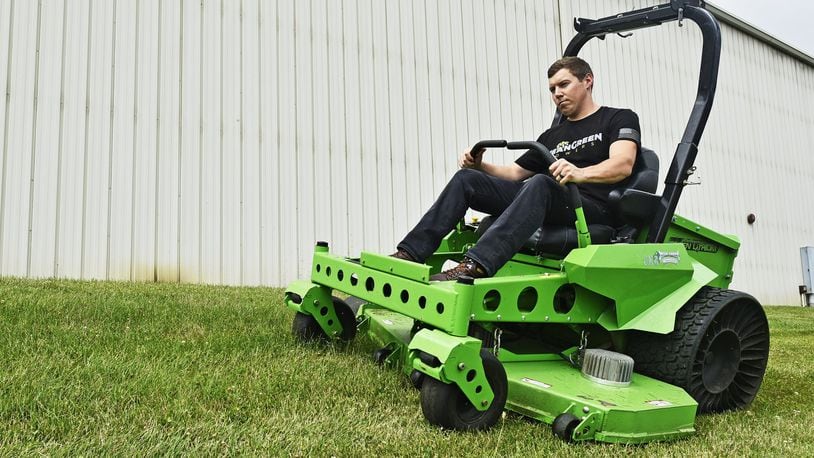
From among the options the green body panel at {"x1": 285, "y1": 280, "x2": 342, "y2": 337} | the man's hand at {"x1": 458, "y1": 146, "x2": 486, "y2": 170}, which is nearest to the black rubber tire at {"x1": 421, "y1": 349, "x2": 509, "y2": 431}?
the green body panel at {"x1": 285, "y1": 280, "x2": 342, "y2": 337}

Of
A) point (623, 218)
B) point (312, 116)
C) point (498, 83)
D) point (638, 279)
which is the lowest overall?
point (638, 279)

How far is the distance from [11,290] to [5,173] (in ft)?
6.01

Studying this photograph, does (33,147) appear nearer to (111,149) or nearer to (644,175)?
(111,149)

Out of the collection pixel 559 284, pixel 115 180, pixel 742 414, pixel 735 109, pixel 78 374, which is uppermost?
pixel 735 109

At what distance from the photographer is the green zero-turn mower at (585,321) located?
2537mm

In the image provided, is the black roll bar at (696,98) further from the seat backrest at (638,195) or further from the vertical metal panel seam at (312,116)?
the vertical metal panel seam at (312,116)

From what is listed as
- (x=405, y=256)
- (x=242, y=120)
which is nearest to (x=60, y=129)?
(x=242, y=120)

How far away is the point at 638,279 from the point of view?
3133 millimetres

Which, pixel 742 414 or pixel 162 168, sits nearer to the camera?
pixel 742 414

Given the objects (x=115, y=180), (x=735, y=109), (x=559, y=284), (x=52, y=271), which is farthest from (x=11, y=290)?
(x=735, y=109)

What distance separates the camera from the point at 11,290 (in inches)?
184

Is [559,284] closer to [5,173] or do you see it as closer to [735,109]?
[5,173]

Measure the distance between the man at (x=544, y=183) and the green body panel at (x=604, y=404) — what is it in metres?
0.50

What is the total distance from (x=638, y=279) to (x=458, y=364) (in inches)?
45.7
